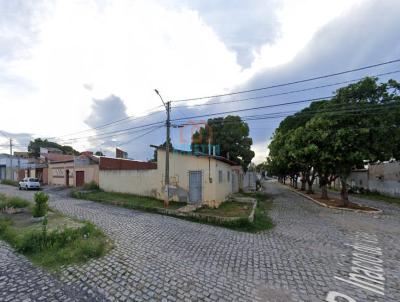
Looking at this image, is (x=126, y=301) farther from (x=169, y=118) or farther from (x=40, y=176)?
(x=40, y=176)

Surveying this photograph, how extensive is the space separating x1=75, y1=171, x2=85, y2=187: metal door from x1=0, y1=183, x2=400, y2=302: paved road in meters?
18.1

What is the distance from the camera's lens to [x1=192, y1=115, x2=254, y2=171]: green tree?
93.5ft

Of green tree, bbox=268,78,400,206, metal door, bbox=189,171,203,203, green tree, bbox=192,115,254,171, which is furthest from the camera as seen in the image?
green tree, bbox=192,115,254,171

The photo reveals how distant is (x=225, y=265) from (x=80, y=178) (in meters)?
24.5

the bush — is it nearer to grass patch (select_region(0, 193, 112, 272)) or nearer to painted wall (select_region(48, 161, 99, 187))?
grass patch (select_region(0, 193, 112, 272))

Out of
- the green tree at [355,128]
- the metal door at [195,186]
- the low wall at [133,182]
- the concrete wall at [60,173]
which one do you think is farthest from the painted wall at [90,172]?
the green tree at [355,128]

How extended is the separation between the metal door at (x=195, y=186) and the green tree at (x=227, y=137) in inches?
534

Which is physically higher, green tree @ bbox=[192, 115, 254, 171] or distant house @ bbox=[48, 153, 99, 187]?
green tree @ bbox=[192, 115, 254, 171]

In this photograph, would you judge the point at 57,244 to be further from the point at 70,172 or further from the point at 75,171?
the point at 70,172

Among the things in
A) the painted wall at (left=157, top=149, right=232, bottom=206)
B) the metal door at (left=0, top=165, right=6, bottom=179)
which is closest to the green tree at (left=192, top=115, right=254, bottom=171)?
the painted wall at (left=157, top=149, right=232, bottom=206)

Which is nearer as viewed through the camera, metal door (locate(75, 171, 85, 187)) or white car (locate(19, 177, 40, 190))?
metal door (locate(75, 171, 85, 187))

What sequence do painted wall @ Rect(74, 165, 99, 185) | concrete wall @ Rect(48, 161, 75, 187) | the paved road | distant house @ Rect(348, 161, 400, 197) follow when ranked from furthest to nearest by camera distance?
concrete wall @ Rect(48, 161, 75, 187)
painted wall @ Rect(74, 165, 99, 185)
distant house @ Rect(348, 161, 400, 197)
the paved road

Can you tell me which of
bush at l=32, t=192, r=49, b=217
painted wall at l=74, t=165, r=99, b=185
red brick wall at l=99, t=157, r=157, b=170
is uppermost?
red brick wall at l=99, t=157, r=157, b=170

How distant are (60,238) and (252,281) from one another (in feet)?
18.3
